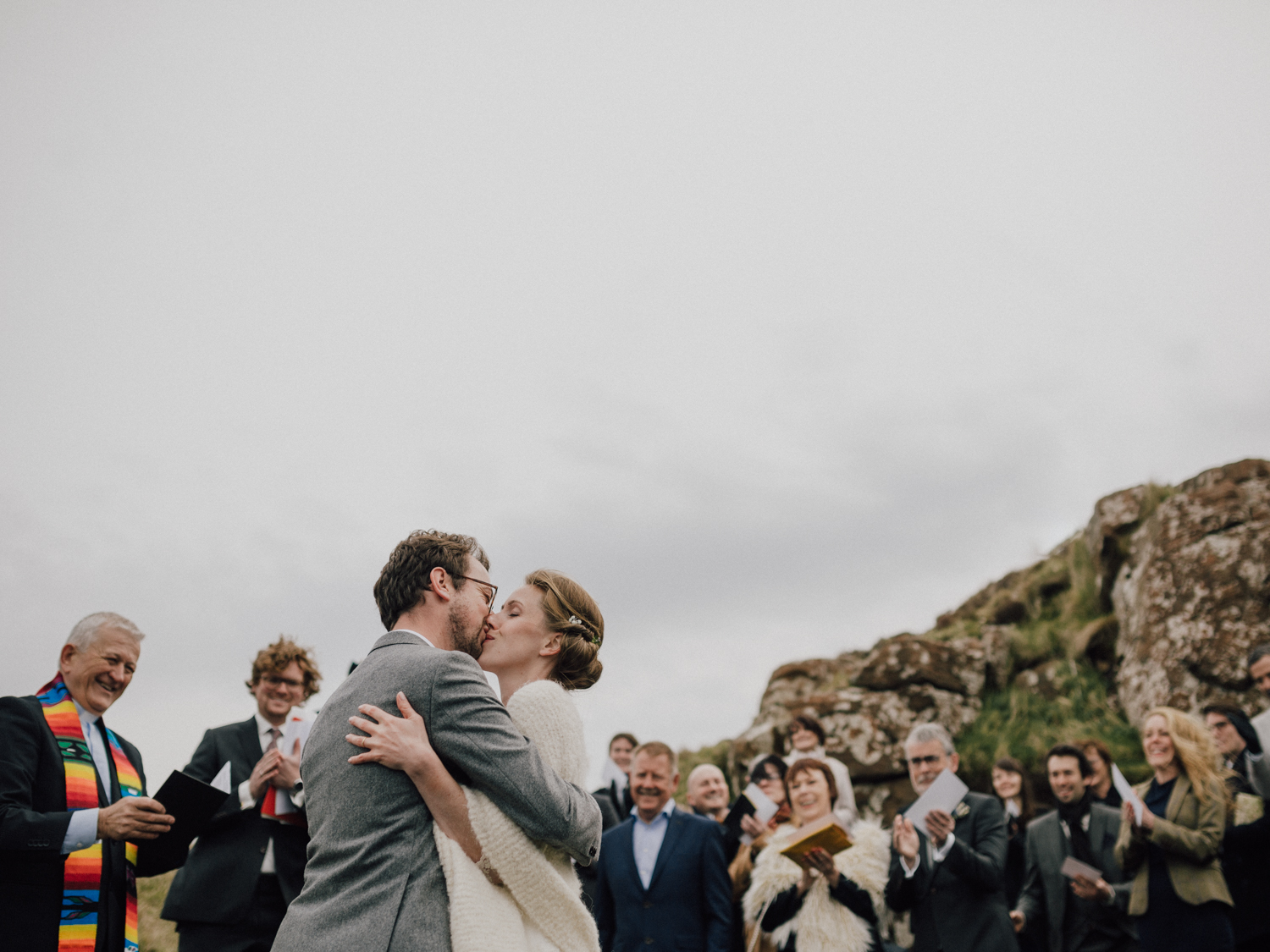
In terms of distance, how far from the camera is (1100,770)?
7340 mm

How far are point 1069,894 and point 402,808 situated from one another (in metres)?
5.91

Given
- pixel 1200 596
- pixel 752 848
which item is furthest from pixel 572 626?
pixel 1200 596

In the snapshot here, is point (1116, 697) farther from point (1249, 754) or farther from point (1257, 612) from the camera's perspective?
point (1249, 754)

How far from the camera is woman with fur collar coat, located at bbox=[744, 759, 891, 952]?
552 centimetres

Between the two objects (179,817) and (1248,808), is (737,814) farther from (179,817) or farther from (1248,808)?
(179,817)

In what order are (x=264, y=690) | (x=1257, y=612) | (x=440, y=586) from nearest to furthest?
(x=440, y=586) → (x=264, y=690) → (x=1257, y=612)

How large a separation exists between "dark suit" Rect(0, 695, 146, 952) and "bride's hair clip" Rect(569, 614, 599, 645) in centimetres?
246

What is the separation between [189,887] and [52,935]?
0.82 m

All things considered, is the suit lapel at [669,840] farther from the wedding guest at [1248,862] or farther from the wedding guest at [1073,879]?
the wedding guest at [1248,862]

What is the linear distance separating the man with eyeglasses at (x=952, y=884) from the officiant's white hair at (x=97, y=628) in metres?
4.47

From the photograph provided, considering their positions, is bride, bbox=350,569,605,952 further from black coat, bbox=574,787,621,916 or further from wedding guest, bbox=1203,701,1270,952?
wedding guest, bbox=1203,701,1270,952

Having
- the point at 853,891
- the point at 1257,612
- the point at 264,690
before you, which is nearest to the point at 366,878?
the point at 264,690

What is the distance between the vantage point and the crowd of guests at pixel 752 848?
420 cm

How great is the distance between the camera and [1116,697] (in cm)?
1221
